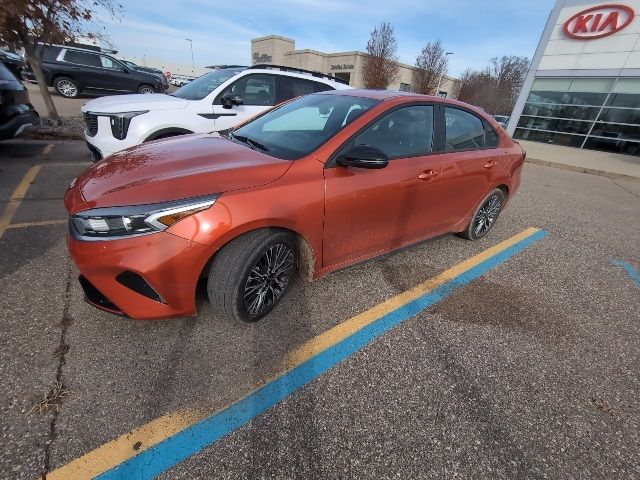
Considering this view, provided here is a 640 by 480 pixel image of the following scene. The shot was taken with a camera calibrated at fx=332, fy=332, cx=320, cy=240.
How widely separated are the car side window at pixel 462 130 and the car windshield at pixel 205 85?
11.4 feet

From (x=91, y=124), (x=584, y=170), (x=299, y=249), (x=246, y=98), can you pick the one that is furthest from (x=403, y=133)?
(x=584, y=170)

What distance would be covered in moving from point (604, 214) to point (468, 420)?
20.1 feet

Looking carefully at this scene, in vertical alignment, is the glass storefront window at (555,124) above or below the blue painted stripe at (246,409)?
above

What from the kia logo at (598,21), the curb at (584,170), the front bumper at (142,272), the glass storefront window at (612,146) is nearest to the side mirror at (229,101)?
the front bumper at (142,272)

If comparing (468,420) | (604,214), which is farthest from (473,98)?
(468,420)

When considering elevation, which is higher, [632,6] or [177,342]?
[632,6]

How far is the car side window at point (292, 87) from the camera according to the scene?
5453 millimetres

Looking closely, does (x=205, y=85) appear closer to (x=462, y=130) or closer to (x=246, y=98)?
(x=246, y=98)

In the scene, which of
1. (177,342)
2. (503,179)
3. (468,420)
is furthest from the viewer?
(503,179)

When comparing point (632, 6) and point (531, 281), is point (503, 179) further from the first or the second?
point (632, 6)

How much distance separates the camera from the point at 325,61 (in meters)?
46.2

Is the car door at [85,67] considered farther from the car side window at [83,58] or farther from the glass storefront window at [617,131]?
the glass storefront window at [617,131]

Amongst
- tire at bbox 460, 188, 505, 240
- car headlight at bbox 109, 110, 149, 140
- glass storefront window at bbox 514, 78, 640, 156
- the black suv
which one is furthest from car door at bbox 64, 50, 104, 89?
glass storefront window at bbox 514, 78, 640, 156

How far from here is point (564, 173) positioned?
33.5 feet
